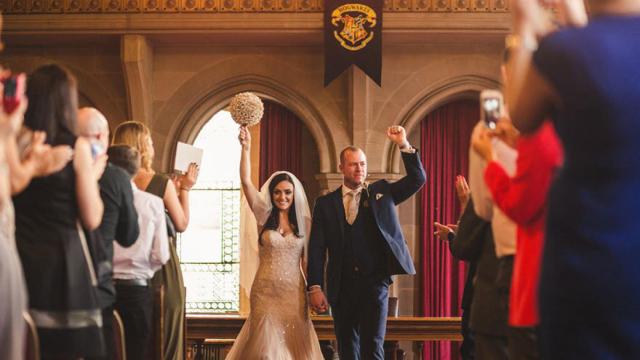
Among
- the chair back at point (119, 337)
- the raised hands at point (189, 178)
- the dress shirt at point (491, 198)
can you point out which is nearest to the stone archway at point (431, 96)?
the raised hands at point (189, 178)

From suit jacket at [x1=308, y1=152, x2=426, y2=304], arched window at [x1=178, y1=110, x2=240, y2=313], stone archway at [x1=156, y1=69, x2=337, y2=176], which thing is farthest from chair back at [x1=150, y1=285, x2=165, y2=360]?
arched window at [x1=178, y1=110, x2=240, y2=313]

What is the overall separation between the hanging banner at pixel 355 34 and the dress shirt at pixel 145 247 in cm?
508

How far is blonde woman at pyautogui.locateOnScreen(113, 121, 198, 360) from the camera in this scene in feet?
16.0

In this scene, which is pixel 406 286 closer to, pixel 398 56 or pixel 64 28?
pixel 398 56

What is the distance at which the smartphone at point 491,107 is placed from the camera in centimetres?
271

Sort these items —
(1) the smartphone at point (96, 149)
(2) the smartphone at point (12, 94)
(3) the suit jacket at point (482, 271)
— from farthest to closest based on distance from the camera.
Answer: (1) the smartphone at point (96, 149), (3) the suit jacket at point (482, 271), (2) the smartphone at point (12, 94)

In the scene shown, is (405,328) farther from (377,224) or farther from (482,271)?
(482,271)

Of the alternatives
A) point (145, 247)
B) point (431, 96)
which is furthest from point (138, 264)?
point (431, 96)

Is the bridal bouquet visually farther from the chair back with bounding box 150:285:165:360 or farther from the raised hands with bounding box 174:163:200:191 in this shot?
the chair back with bounding box 150:285:165:360

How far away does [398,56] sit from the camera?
1012cm

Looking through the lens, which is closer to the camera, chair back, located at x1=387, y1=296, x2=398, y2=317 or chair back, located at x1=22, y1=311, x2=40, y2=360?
chair back, located at x1=22, y1=311, x2=40, y2=360

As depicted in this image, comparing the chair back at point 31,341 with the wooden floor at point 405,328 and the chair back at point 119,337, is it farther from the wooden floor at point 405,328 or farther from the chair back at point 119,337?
the wooden floor at point 405,328

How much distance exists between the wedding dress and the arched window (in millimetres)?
4818

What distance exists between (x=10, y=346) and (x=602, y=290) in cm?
181
